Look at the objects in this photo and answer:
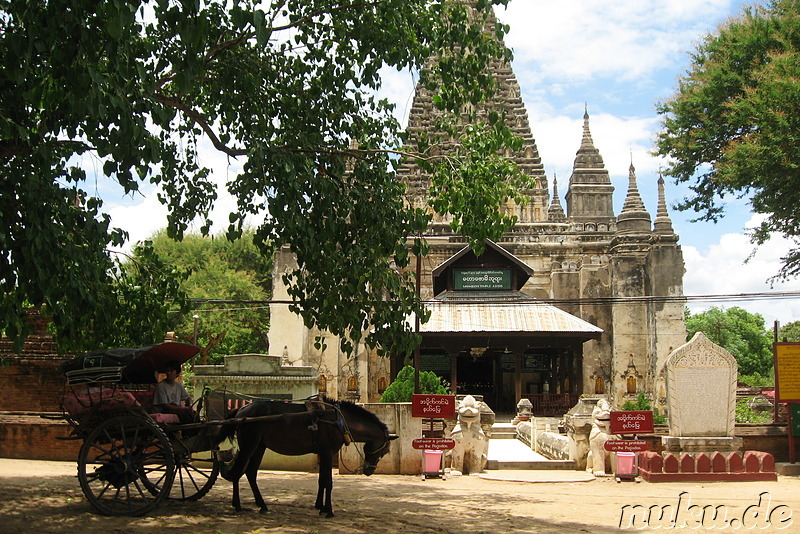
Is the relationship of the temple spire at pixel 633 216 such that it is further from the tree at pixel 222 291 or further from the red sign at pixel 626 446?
the red sign at pixel 626 446

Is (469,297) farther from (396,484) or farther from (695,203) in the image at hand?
(396,484)

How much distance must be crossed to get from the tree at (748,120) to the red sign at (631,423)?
9691 mm

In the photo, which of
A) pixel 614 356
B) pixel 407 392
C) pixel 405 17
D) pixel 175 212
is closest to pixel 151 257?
pixel 175 212

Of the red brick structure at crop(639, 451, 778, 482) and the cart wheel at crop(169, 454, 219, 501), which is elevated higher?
the cart wheel at crop(169, 454, 219, 501)

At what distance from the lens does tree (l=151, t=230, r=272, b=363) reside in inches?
1581

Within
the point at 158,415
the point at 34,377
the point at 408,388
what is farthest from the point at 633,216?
the point at 158,415

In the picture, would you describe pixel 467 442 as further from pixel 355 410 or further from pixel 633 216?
pixel 633 216

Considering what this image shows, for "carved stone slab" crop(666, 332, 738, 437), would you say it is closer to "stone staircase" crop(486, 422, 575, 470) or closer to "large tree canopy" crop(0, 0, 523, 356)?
"stone staircase" crop(486, 422, 575, 470)

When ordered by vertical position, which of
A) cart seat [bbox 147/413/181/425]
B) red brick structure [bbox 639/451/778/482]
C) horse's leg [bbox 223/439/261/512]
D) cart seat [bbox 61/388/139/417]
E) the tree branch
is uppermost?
the tree branch

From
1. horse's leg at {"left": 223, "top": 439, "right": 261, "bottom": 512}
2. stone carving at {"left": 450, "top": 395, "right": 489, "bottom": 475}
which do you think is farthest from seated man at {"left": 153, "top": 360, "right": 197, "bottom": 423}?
stone carving at {"left": 450, "top": 395, "right": 489, "bottom": 475}

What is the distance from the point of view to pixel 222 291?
137 ft

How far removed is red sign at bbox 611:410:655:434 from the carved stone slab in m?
0.68

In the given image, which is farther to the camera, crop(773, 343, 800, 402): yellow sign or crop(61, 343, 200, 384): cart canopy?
crop(773, 343, 800, 402): yellow sign

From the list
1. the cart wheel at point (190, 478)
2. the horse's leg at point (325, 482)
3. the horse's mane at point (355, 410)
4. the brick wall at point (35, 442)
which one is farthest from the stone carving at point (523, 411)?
the horse's leg at point (325, 482)
